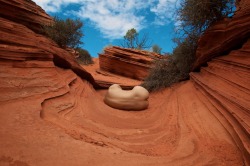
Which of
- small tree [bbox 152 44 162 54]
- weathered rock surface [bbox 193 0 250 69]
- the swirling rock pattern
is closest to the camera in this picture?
weathered rock surface [bbox 193 0 250 69]

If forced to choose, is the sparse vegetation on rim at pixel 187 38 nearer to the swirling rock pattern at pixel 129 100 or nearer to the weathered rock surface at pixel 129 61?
the swirling rock pattern at pixel 129 100

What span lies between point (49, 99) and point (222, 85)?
3.27 meters

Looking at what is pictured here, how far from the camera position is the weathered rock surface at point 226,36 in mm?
4562

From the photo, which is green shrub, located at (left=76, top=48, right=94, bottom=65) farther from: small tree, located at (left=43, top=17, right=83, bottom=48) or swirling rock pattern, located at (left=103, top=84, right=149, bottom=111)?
swirling rock pattern, located at (left=103, top=84, right=149, bottom=111)

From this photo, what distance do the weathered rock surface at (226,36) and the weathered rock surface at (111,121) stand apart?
23cm

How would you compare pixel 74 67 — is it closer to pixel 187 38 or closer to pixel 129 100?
pixel 129 100

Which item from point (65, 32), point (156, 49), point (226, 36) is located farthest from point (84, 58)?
point (226, 36)

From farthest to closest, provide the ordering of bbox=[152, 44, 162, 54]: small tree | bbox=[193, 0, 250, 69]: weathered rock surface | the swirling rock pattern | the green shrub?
bbox=[152, 44, 162, 54]: small tree → the green shrub → the swirling rock pattern → bbox=[193, 0, 250, 69]: weathered rock surface

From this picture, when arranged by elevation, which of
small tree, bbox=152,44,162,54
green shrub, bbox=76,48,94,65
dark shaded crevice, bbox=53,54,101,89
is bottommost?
green shrub, bbox=76,48,94,65

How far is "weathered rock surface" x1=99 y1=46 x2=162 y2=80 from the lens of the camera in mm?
13130

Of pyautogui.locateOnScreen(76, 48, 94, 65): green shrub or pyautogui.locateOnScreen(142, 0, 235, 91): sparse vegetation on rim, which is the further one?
pyautogui.locateOnScreen(76, 48, 94, 65): green shrub

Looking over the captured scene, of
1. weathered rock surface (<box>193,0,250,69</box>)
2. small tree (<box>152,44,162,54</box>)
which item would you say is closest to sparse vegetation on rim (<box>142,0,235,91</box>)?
weathered rock surface (<box>193,0,250,69</box>)

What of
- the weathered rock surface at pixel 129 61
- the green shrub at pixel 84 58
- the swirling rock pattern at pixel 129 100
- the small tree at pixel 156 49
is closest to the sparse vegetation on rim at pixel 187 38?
the swirling rock pattern at pixel 129 100

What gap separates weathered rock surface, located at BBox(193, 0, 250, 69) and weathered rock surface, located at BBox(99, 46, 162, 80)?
21.1ft
